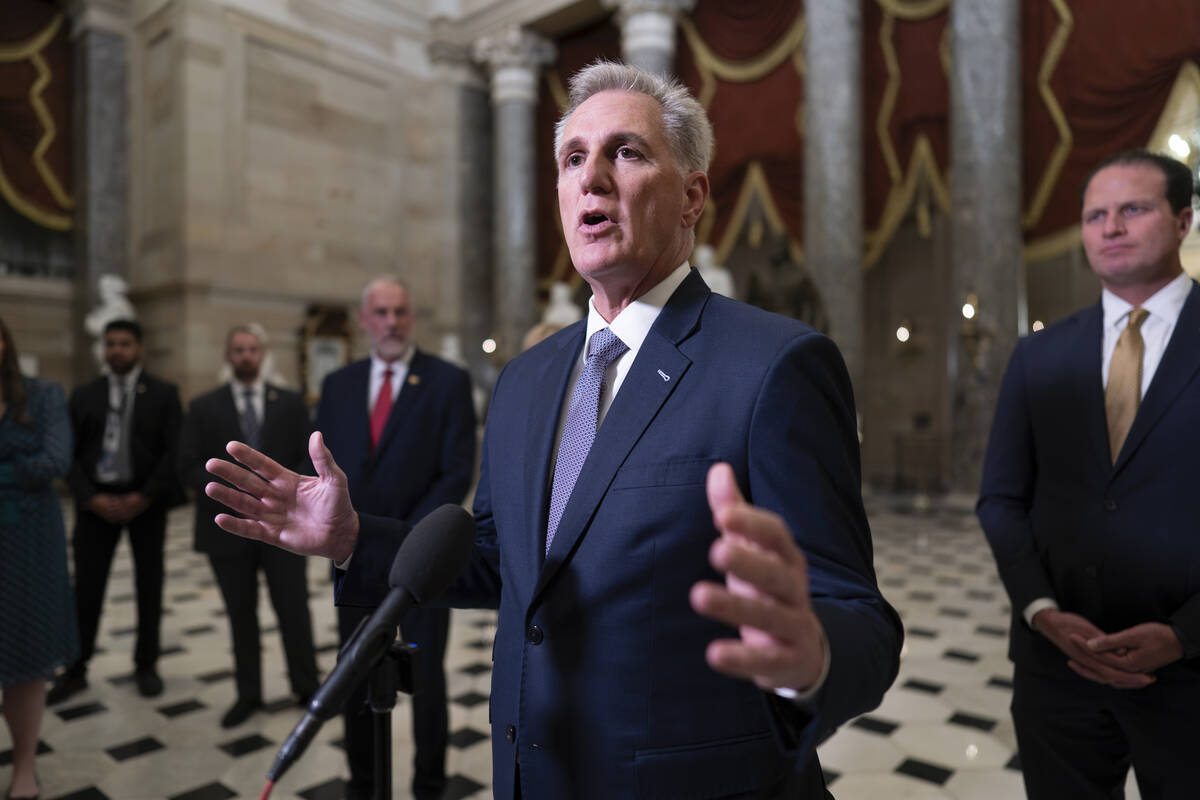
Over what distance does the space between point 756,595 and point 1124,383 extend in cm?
188

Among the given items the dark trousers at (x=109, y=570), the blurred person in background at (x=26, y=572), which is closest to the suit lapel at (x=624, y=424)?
the blurred person in background at (x=26, y=572)

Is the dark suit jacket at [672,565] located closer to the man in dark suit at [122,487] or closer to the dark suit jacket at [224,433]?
the dark suit jacket at [224,433]

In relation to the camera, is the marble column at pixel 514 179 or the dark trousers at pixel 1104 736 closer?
the dark trousers at pixel 1104 736

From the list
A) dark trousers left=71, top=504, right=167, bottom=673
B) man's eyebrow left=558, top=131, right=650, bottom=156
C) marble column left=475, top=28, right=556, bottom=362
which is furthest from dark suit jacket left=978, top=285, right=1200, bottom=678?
marble column left=475, top=28, right=556, bottom=362

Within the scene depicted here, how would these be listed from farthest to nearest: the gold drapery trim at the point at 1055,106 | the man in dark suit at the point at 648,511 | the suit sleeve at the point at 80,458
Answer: the gold drapery trim at the point at 1055,106
the suit sleeve at the point at 80,458
the man in dark suit at the point at 648,511

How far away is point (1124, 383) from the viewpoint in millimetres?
2217

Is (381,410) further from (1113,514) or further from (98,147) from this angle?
(98,147)

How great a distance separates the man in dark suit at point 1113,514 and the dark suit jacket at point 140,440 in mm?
4530

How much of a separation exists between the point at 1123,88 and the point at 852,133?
3.43 meters

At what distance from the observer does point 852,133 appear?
11844mm

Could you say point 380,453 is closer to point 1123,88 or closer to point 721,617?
point 721,617

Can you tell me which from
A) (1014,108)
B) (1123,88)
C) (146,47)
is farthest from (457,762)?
(146,47)

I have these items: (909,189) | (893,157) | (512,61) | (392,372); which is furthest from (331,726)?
(512,61)

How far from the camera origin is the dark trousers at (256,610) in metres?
4.28
